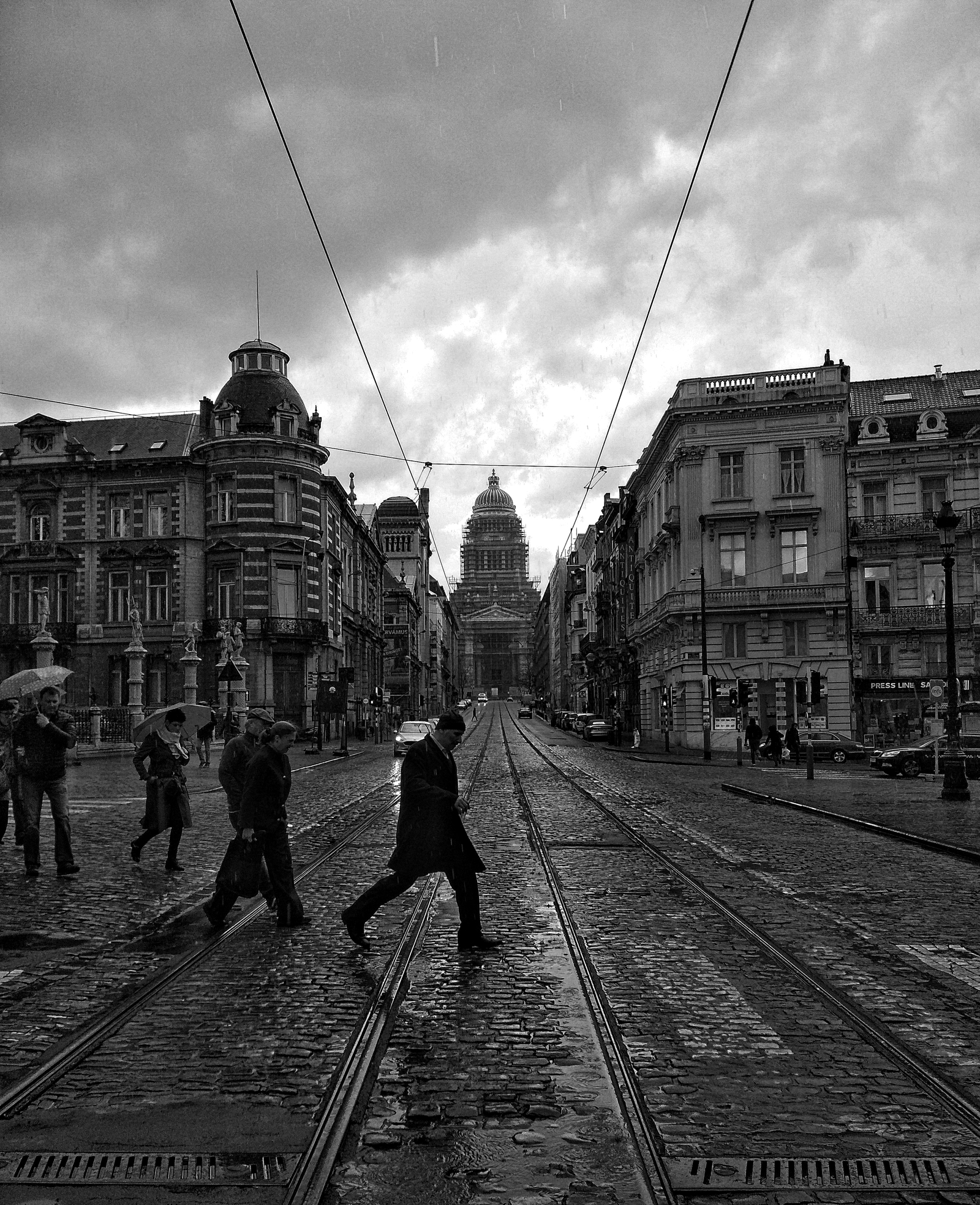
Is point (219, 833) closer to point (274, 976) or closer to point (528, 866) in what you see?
point (528, 866)

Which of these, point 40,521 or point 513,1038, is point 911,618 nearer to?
point 40,521

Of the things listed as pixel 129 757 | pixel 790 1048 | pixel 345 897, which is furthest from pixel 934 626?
pixel 790 1048

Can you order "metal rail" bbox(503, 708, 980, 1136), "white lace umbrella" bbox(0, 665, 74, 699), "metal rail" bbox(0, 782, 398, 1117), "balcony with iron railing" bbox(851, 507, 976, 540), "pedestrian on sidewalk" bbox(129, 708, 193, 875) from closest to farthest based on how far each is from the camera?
"metal rail" bbox(503, 708, 980, 1136)
"metal rail" bbox(0, 782, 398, 1117)
"pedestrian on sidewalk" bbox(129, 708, 193, 875)
"white lace umbrella" bbox(0, 665, 74, 699)
"balcony with iron railing" bbox(851, 507, 976, 540)

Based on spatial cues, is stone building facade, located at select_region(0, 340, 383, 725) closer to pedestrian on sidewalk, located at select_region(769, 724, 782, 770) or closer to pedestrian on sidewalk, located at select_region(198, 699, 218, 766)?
pedestrian on sidewalk, located at select_region(198, 699, 218, 766)

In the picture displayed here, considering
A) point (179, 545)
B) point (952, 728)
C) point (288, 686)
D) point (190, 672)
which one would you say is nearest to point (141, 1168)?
point (952, 728)

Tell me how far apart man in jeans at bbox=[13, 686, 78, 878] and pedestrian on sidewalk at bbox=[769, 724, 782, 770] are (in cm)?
2704

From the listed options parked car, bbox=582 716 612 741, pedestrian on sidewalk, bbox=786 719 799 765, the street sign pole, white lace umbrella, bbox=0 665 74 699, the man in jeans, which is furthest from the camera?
parked car, bbox=582 716 612 741

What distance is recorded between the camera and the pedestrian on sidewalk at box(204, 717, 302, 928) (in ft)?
28.7

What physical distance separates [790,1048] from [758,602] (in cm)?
4265

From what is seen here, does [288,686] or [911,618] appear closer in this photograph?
[911,618]

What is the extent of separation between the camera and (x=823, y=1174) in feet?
14.1

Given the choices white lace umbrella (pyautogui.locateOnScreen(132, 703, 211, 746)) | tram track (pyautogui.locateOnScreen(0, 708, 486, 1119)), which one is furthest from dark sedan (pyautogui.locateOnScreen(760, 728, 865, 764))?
tram track (pyautogui.locateOnScreen(0, 708, 486, 1119))

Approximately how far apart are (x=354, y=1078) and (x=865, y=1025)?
2805 mm

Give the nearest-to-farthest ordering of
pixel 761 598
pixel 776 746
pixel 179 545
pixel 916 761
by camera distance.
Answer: pixel 916 761, pixel 776 746, pixel 761 598, pixel 179 545
